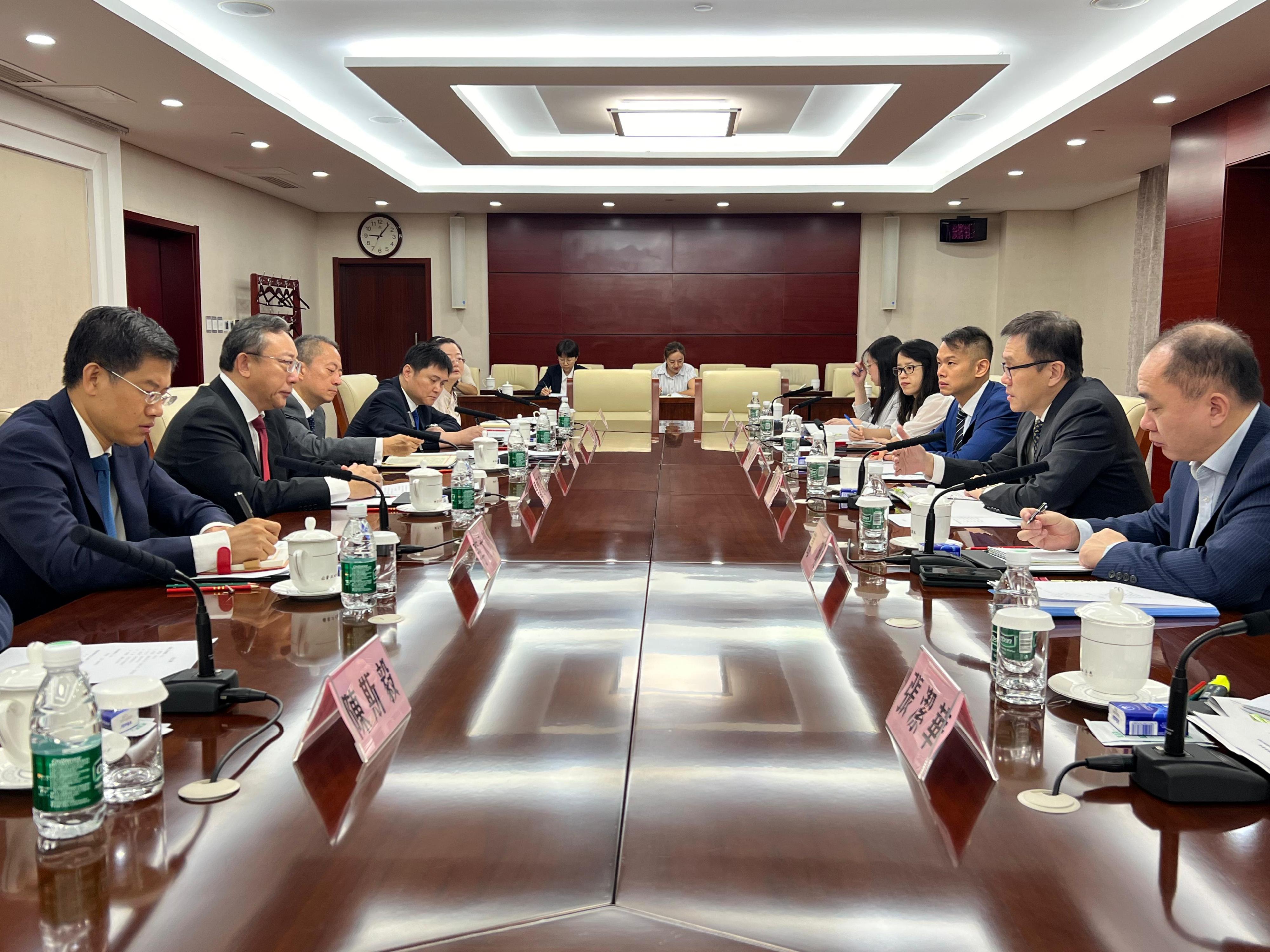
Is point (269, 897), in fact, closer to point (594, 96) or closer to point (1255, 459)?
point (1255, 459)

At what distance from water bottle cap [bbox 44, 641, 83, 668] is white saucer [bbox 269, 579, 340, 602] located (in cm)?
78

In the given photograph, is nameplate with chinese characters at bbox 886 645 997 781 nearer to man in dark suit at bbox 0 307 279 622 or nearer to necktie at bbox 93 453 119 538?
man in dark suit at bbox 0 307 279 622

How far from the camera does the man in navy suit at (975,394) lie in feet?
12.5

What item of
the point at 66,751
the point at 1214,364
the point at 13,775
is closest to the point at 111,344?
the point at 13,775

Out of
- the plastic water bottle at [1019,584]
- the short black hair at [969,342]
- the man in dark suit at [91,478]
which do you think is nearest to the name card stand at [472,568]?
the man in dark suit at [91,478]

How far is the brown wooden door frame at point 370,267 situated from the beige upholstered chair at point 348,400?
5334 mm

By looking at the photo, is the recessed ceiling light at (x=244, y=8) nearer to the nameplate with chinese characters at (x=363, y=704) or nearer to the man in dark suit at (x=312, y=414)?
the man in dark suit at (x=312, y=414)

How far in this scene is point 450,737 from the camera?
109 centimetres

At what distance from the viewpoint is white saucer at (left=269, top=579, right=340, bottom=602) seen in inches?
65.4

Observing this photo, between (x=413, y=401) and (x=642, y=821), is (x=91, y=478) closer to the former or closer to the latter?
(x=642, y=821)

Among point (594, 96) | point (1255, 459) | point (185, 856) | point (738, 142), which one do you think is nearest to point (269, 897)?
point (185, 856)

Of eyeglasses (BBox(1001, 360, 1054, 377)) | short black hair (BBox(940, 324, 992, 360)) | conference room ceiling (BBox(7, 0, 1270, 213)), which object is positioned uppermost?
conference room ceiling (BBox(7, 0, 1270, 213))

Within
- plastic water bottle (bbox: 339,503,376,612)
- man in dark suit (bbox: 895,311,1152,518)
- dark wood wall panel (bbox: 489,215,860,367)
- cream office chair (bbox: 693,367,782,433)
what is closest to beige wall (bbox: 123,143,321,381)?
dark wood wall panel (bbox: 489,215,860,367)

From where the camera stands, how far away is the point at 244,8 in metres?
4.81
